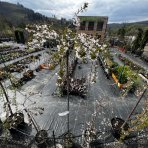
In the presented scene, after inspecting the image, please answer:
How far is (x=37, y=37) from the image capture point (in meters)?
5.00

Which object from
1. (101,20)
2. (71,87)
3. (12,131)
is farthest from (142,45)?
(12,131)

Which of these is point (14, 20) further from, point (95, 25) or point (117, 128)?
point (117, 128)

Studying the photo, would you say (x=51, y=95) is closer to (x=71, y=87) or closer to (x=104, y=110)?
(x=71, y=87)

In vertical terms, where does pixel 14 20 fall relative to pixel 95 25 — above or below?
below

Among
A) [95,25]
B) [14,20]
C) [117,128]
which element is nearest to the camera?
[117,128]

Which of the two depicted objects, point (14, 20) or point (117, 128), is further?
point (14, 20)

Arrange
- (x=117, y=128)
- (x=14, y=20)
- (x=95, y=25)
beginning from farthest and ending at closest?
1. (x=14, y=20)
2. (x=95, y=25)
3. (x=117, y=128)

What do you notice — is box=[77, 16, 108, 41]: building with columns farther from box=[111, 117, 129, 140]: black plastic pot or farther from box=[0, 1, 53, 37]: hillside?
box=[111, 117, 129, 140]: black plastic pot

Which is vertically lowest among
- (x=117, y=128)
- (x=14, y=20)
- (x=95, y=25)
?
(x=14, y=20)

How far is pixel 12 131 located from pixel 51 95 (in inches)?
143

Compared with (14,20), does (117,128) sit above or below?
above

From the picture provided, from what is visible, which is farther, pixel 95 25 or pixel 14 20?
pixel 14 20

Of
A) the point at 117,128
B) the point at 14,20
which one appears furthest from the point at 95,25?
the point at 14,20

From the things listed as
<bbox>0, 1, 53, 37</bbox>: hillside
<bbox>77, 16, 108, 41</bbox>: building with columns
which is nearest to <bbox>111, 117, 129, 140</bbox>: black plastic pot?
<bbox>0, 1, 53, 37</bbox>: hillside
